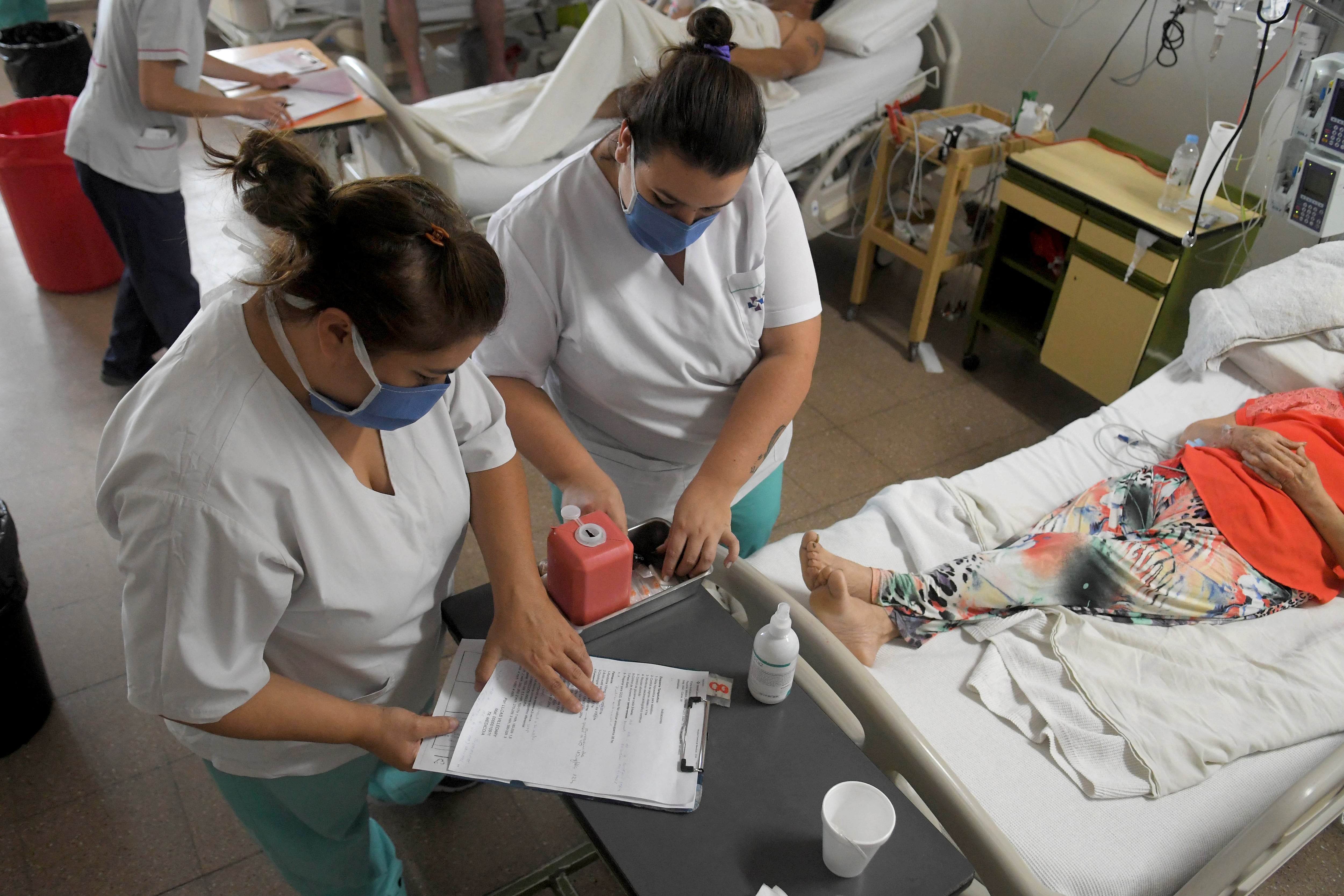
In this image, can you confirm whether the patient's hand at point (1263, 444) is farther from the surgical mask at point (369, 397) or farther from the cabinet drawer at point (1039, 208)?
the surgical mask at point (369, 397)

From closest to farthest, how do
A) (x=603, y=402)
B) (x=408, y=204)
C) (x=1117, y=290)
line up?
1. (x=408, y=204)
2. (x=603, y=402)
3. (x=1117, y=290)

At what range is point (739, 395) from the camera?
1659mm

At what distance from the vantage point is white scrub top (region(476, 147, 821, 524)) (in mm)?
1494

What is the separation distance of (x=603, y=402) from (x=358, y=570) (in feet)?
2.00

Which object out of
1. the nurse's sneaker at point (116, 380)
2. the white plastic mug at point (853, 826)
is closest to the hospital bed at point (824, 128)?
the nurse's sneaker at point (116, 380)

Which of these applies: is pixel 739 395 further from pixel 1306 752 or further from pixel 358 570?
pixel 1306 752

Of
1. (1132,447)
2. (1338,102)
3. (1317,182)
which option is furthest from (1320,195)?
(1132,447)

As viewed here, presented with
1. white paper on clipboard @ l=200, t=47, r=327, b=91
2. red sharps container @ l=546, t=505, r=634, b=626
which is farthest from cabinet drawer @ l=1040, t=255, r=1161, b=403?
white paper on clipboard @ l=200, t=47, r=327, b=91

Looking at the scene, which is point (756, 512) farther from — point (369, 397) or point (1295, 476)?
point (1295, 476)

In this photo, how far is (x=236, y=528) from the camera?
0.98 metres

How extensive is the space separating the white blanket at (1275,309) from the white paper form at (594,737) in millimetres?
1963

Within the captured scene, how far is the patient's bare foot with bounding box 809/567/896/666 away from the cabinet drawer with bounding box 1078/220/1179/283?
1.70 m

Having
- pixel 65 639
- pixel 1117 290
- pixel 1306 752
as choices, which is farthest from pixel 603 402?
pixel 1117 290

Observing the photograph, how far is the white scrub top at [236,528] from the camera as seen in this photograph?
0.97 meters
